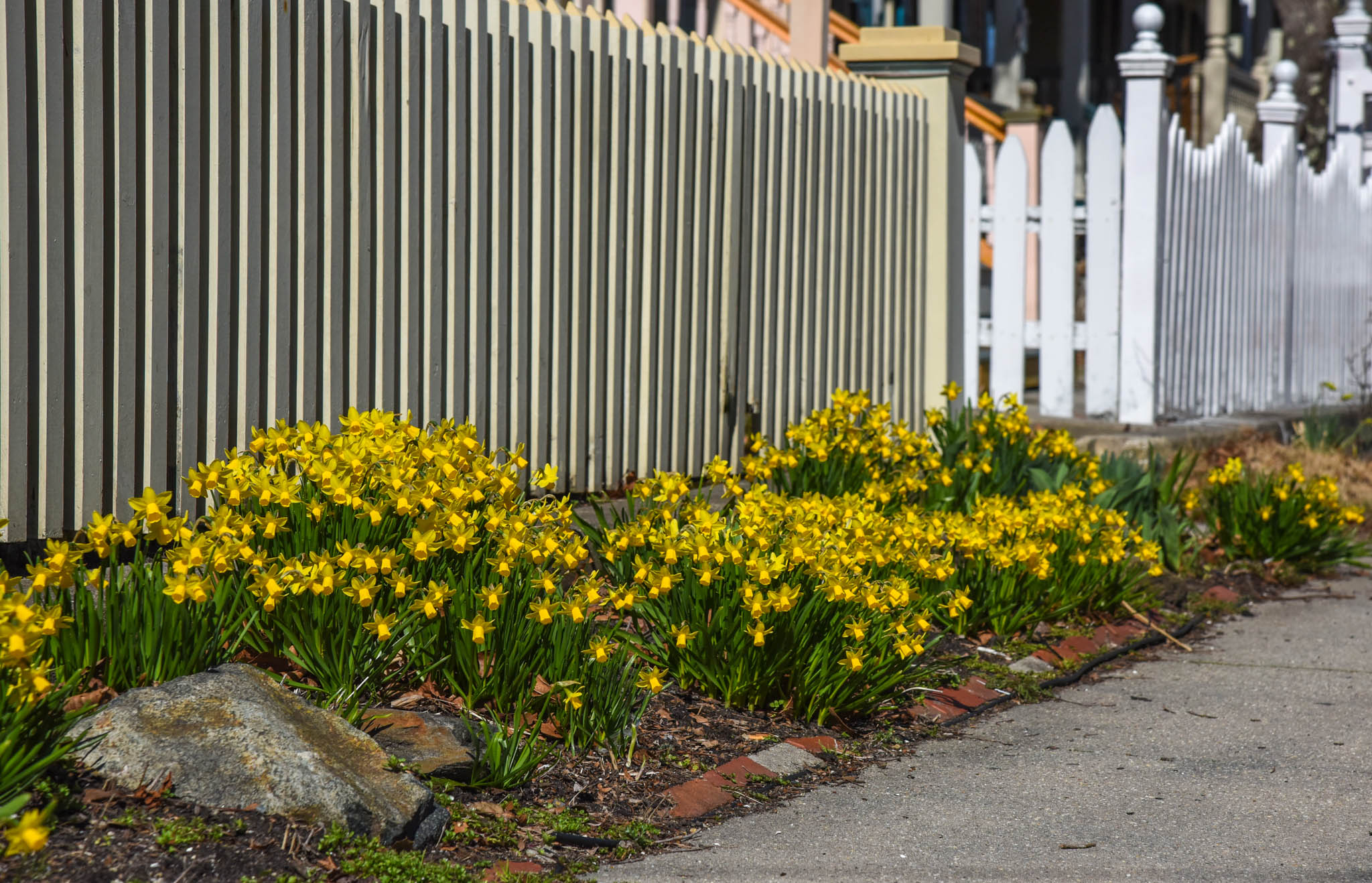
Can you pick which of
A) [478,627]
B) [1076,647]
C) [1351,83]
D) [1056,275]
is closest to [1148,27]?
[1056,275]

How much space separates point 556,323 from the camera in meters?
5.41

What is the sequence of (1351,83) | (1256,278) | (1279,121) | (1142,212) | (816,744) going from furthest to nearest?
(1351,83)
(1279,121)
(1256,278)
(1142,212)
(816,744)

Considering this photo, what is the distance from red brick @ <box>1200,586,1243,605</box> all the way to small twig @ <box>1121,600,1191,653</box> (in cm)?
60

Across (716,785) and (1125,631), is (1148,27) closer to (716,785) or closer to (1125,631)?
(1125,631)

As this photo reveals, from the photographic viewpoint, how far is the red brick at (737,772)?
11.4 feet

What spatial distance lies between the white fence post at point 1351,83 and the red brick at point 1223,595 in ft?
20.1

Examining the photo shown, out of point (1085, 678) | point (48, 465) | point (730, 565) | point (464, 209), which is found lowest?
point (1085, 678)

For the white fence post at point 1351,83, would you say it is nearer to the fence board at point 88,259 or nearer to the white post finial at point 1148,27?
the white post finial at point 1148,27

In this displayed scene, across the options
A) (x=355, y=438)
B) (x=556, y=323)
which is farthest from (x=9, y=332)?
(x=556, y=323)

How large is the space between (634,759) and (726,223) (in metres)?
3.16

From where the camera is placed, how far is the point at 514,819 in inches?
121

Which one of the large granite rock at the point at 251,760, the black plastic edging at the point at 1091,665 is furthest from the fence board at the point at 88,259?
the black plastic edging at the point at 1091,665

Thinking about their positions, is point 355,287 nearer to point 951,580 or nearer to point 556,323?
point 556,323

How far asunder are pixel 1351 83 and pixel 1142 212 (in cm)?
536
